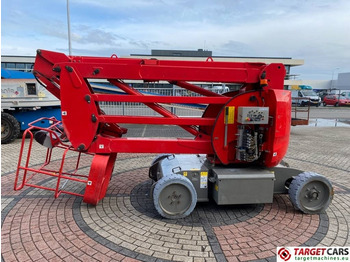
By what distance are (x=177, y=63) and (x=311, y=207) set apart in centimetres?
297

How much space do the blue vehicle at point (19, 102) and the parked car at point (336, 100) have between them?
101 feet

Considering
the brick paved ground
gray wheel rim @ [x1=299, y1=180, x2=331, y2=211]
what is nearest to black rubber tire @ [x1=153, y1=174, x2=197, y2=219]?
the brick paved ground

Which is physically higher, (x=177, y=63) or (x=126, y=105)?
(x=177, y=63)

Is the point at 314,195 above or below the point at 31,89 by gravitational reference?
below

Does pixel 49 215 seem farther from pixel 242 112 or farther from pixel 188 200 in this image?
pixel 242 112

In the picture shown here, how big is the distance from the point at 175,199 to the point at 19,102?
772cm

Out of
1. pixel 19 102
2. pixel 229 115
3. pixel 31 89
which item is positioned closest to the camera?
pixel 229 115

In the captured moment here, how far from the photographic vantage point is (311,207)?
3.97 m

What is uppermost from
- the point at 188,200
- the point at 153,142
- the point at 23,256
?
the point at 153,142

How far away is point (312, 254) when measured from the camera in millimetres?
3031

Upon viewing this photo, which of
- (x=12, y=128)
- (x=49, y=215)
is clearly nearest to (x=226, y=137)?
(x=49, y=215)

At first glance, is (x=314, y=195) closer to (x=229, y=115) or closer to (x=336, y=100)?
(x=229, y=115)

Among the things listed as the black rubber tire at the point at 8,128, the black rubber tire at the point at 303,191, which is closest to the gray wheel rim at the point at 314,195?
the black rubber tire at the point at 303,191

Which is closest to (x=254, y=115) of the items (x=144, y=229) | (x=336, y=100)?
(x=144, y=229)
